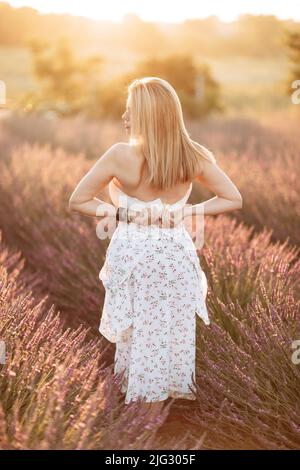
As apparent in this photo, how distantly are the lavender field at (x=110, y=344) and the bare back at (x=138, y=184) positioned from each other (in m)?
0.58

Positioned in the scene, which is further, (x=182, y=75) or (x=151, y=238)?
(x=182, y=75)

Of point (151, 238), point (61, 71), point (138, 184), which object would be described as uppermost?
point (138, 184)

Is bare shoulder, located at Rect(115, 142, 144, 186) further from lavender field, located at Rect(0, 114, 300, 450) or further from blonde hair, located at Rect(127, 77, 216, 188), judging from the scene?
lavender field, located at Rect(0, 114, 300, 450)

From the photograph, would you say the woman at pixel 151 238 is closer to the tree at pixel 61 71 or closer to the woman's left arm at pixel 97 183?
the woman's left arm at pixel 97 183

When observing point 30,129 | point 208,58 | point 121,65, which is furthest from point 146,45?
point 30,129

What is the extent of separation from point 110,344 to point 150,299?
1116mm

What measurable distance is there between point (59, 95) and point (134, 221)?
29.6 meters

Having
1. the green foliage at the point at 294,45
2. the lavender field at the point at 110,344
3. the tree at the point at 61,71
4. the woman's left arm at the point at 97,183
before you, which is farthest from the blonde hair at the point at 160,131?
the tree at the point at 61,71

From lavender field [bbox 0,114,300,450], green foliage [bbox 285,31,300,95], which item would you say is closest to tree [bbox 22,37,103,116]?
green foliage [bbox 285,31,300,95]

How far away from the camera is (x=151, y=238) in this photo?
3.25 metres

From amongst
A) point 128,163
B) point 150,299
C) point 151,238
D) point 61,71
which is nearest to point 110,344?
point 150,299

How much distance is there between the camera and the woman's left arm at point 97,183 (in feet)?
10.3

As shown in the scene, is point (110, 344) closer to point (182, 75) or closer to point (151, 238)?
point (151, 238)

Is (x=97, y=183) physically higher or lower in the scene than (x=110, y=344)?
higher
